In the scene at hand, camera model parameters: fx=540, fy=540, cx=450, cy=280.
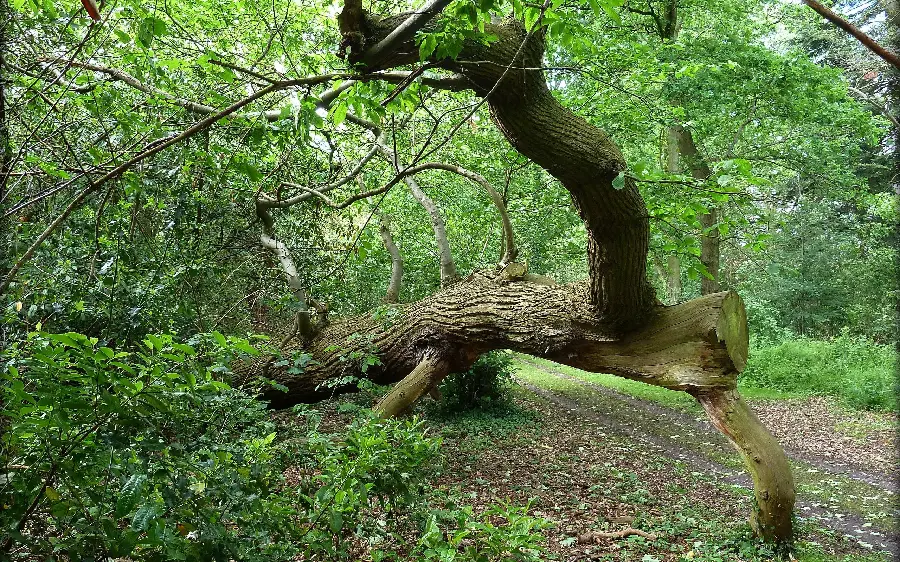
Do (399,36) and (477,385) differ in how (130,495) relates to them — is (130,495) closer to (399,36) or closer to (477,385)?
(399,36)

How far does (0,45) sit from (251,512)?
224cm

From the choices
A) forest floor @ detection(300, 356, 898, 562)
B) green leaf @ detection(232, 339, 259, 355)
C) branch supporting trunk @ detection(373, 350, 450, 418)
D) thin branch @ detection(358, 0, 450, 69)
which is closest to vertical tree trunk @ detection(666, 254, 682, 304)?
forest floor @ detection(300, 356, 898, 562)

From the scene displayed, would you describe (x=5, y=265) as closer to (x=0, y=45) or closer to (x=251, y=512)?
(x=0, y=45)

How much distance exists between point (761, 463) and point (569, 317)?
2.03 m

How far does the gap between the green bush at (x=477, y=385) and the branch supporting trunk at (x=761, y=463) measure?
4.38 metres

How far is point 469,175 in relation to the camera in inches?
208

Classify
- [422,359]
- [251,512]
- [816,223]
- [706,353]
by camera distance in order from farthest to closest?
[816,223]
[422,359]
[706,353]
[251,512]

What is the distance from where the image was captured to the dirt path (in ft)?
17.6

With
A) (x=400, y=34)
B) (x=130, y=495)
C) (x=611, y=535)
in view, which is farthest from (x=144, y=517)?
(x=611, y=535)

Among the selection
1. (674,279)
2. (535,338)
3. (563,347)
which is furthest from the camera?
(674,279)

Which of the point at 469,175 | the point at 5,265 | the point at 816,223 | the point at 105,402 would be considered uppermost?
the point at 816,223

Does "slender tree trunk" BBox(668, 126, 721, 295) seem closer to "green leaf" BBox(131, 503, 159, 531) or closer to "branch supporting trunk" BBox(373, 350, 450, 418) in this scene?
"branch supporting trunk" BBox(373, 350, 450, 418)

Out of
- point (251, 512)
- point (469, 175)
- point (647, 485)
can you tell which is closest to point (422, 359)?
point (469, 175)

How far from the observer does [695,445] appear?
8258mm
